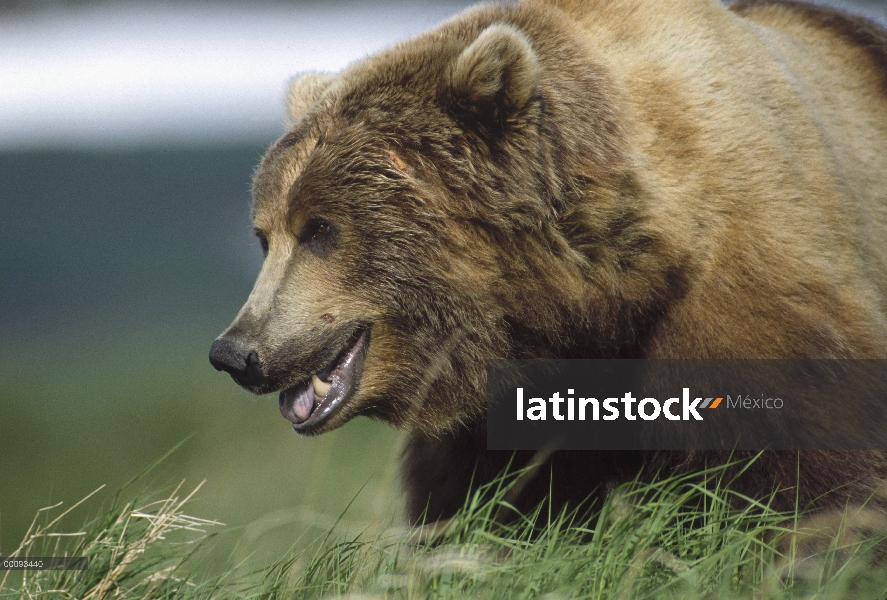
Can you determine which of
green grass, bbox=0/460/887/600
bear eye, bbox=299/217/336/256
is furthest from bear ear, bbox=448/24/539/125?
green grass, bbox=0/460/887/600

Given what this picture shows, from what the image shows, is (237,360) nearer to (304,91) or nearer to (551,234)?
(551,234)

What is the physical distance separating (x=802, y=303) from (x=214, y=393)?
1232 centimetres

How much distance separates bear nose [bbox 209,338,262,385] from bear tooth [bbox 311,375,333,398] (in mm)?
254

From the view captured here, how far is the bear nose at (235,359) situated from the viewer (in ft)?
10.8

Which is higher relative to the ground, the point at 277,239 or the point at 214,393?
the point at 277,239

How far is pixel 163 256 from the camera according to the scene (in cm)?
1490

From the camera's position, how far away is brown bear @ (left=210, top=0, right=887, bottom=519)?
336 cm

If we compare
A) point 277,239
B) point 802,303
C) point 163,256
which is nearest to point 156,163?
point 163,256

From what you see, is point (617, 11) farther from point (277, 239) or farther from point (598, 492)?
point (598, 492)

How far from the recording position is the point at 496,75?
3.32 metres

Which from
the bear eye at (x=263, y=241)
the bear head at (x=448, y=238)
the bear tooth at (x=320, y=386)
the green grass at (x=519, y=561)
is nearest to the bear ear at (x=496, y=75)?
the bear head at (x=448, y=238)

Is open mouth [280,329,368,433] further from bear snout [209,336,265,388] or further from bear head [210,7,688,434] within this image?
bear snout [209,336,265,388]

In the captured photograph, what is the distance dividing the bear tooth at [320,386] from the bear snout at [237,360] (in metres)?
0.24

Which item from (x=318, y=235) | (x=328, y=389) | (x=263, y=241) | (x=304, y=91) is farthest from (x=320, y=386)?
(x=304, y=91)
